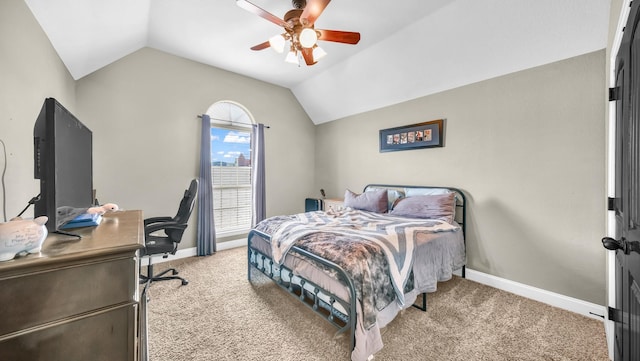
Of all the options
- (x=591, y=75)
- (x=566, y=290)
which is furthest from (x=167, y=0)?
(x=566, y=290)

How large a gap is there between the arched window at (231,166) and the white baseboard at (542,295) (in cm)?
359

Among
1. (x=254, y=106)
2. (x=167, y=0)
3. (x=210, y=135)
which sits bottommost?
(x=210, y=135)

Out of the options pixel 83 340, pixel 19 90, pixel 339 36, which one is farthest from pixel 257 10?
pixel 83 340

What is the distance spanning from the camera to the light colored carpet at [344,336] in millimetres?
1798

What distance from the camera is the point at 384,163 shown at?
407cm

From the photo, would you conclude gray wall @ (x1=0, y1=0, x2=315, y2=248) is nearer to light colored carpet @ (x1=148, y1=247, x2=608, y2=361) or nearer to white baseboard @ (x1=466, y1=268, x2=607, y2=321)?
light colored carpet @ (x1=148, y1=247, x2=608, y2=361)

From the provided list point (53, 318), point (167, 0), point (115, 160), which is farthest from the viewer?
point (115, 160)

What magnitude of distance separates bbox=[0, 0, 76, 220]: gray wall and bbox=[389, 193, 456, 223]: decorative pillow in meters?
3.39

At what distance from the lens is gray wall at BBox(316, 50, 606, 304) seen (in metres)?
2.30

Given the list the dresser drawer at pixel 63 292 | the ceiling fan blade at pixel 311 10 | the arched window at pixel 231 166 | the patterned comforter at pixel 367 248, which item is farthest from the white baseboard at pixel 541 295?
the arched window at pixel 231 166

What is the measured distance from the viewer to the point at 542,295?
8.30 ft

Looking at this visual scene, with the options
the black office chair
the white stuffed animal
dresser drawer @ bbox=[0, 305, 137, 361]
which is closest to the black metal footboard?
the black office chair

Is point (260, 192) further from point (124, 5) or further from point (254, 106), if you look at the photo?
point (124, 5)

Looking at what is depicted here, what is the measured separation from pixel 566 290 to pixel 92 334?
140 inches
